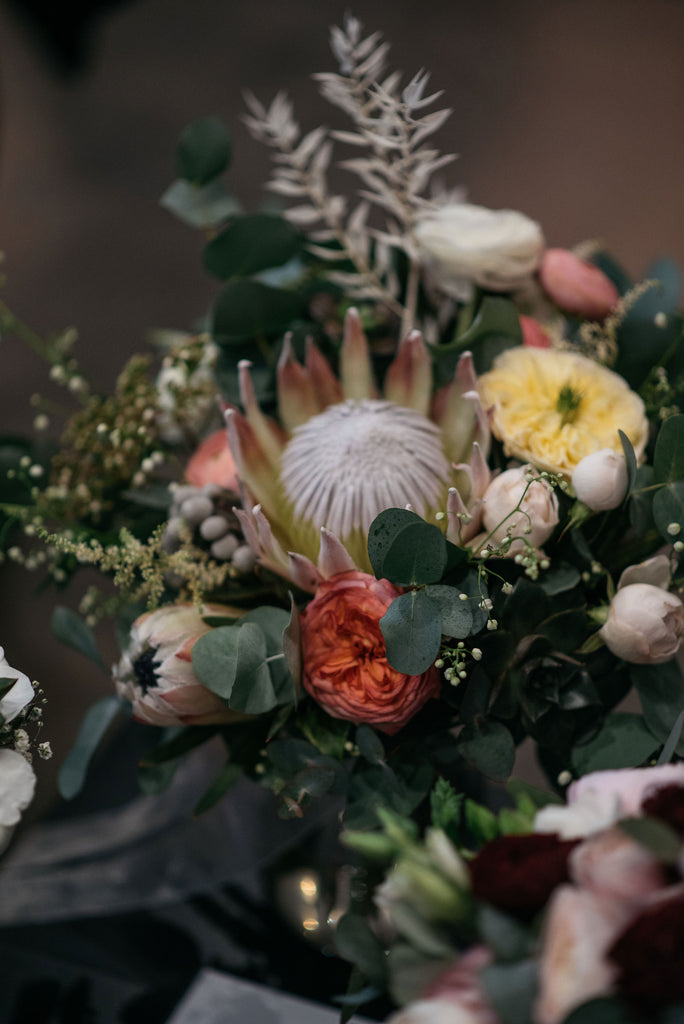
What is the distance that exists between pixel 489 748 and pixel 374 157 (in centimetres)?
41

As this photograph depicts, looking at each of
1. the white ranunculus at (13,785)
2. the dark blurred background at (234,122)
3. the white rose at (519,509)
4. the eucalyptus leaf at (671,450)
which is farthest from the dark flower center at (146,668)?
the dark blurred background at (234,122)

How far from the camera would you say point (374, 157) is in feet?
2.01

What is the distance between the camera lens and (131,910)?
70cm

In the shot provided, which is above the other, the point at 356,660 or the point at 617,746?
the point at 356,660

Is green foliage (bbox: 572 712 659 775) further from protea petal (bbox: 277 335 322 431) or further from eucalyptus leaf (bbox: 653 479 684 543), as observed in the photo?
protea petal (bbox: 277 335 322 431)

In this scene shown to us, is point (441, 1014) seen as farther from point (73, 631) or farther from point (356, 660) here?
point (73, 631)

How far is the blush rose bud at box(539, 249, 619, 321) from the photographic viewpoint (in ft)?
2.17

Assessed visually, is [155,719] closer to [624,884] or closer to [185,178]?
[624,884]

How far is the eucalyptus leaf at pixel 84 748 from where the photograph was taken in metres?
0.63

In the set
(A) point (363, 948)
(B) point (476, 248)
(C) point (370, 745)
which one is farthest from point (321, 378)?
(A) point (363, 948)

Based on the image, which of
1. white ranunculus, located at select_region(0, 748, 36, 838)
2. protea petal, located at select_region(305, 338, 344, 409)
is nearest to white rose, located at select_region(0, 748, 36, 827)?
white ranunculus, located at select_region(0, 748, 36, 838)

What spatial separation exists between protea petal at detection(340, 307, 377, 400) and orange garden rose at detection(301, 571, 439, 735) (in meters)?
0.17

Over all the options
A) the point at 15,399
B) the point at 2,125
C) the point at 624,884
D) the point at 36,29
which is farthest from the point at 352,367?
the point at 36,29

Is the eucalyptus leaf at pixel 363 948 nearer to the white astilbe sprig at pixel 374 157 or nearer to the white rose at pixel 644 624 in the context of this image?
the white rose at pixel 644 624
